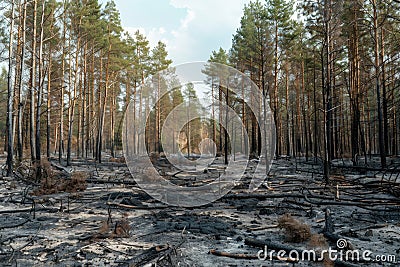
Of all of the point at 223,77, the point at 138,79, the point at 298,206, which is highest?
the point at 138,79

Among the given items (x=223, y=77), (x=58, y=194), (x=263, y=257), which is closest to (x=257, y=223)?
(x=263, y=257)

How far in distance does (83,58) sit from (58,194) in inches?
731

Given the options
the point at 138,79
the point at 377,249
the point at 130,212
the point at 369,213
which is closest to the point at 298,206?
the point at 369,213

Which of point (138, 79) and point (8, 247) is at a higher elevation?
point (138, 79)

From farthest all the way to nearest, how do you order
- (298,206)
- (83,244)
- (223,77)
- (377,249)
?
(223,77)
(298,206)
(83,244)
(377,249)

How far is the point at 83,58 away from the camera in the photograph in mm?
24234

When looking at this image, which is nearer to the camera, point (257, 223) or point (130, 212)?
point (257, 223)

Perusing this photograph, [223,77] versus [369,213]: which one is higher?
[223,77]

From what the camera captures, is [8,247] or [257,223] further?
[257,223]

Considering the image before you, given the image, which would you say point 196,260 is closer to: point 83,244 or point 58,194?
point 83,244

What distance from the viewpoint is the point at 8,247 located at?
4297 millimetres

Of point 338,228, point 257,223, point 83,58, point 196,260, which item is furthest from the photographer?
point 83,58

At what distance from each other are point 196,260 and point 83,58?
2426 cm

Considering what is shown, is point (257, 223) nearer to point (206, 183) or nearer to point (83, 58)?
point (206, 183)
